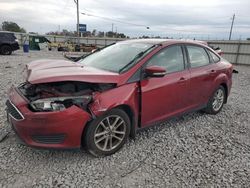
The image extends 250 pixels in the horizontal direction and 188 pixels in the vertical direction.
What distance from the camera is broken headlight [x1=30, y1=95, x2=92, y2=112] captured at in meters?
2.73

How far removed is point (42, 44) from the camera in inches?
→ 1158

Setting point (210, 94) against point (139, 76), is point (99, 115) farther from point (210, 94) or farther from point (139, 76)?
point (210, 94)

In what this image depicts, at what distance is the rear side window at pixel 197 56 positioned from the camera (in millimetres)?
4286

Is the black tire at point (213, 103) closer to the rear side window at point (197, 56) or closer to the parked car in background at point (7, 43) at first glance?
the rear side window at point (197, 56)

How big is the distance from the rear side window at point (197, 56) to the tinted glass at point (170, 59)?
0.30m

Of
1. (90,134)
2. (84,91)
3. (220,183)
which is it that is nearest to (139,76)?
(84,91)

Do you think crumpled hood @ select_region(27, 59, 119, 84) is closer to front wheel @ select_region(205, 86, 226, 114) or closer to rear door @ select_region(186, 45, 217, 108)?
rear door @ select_region(186, 45, 217, 108)

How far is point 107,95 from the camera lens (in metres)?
2.98

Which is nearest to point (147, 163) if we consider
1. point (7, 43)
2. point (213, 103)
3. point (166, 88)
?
point (166, 88)

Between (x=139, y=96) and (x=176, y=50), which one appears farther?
(x=176, y=50)

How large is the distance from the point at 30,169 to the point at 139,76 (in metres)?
1.84

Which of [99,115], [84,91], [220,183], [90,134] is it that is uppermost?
[84,91]

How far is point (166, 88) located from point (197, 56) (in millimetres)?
1284

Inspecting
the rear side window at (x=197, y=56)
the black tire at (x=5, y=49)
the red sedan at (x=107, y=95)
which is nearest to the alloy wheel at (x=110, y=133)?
the red sedan at (x=107, y=95)
